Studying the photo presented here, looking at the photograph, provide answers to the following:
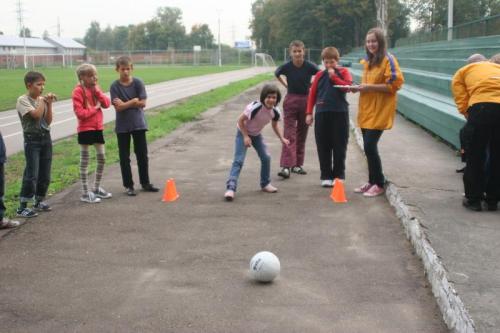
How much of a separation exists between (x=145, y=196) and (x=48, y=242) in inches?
77.9

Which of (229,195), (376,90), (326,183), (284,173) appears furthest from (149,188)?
(376,90)

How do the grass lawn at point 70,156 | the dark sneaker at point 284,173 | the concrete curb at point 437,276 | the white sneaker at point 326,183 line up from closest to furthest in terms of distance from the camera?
the concrete curb at point 437,276
the white sneaker at point 326,183
the grass lawn at point 70,156
the dark sneaker at point 284,173

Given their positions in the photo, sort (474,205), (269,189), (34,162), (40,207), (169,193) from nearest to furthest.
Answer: (474,205), (34,162), (40,207), (169,193), (269,189)

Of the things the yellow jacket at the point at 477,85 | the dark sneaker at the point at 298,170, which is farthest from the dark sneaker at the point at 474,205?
the dark sneaker at the point at 298,170

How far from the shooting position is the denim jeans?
651 centimetres

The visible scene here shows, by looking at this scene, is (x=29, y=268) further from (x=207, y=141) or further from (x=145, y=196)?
(x=207, y=141)

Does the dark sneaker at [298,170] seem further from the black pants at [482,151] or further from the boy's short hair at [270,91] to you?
the black pants at [482,151]

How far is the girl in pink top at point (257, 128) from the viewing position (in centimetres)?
721

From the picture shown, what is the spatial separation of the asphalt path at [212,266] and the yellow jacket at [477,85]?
4.79 ft

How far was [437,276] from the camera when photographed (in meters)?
4.29

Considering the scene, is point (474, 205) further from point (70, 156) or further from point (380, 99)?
point (70, 156)

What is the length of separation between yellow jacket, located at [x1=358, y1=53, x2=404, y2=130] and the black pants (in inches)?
41.6

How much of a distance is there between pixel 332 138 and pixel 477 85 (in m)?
2.16

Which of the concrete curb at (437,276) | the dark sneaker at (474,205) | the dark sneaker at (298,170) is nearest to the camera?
the concrete curb at (437,276)
